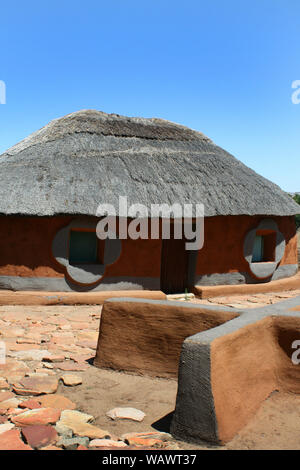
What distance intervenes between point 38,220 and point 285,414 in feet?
22.5

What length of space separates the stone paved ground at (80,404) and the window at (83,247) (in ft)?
10.8

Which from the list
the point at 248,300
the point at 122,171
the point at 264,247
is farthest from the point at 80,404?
the point at 264,247

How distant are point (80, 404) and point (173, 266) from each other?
23.4ft

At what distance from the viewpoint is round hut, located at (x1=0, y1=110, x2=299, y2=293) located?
9.23 meters

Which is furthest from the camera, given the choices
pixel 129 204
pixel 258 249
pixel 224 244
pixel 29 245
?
pixel 258 249

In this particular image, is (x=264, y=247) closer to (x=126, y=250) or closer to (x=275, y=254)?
(x=275, y=254)

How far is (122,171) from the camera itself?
1041 cm

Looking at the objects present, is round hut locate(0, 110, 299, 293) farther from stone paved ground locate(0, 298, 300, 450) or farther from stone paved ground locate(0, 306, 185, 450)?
stone paved ground locate(0, 298, 300, 450)

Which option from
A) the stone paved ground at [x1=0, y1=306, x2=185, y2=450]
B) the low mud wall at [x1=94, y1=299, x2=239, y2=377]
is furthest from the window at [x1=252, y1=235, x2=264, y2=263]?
the low mud wall at [x1=94, y1=299, x2=239, y2=377]
